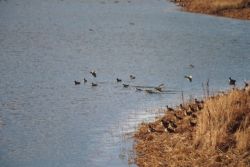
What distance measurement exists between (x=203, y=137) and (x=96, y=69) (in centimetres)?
1450

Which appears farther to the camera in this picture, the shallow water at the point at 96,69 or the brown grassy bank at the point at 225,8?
the brown grassy bank at the point at 225,8

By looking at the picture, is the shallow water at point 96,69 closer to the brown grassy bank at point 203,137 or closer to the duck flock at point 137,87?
the duck flock at point 137,87

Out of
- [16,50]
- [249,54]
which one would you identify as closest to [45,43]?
[16,50]

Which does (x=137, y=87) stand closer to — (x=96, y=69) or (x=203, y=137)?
(x=96, y=69)

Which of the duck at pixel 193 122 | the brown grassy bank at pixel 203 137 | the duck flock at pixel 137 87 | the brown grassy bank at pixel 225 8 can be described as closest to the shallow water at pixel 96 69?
the duck flock at pixel 137 87

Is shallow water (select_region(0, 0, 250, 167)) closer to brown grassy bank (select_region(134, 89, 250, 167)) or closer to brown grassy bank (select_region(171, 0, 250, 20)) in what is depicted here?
brown grassy bank (select_region(134, 89, 250, 167))

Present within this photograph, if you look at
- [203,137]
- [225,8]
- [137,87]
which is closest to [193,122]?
[203,137]

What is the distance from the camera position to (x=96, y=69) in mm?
28766

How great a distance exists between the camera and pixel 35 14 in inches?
2206

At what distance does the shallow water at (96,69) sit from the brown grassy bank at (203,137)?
2.51ft

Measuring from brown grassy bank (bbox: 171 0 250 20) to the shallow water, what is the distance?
2255 mm

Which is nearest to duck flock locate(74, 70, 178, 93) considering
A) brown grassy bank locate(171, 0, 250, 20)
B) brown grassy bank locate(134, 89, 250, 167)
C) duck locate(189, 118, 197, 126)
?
brown grassy bank locate(134, 89, 250, 167)

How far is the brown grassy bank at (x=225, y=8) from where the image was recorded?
52941mm

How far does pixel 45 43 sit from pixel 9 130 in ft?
67.7
